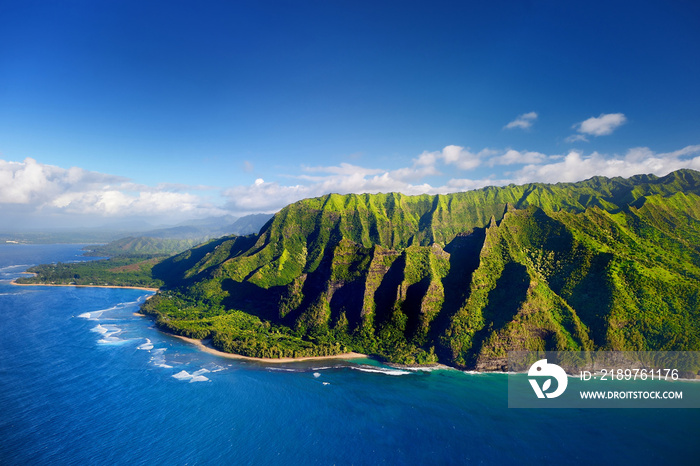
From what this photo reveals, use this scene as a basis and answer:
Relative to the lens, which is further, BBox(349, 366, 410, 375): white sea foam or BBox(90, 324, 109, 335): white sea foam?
BBox(90, 324, 109, 335): white sea foam

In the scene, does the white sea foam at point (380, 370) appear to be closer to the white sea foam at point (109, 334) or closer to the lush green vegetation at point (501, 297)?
the lush green vegetation at point (501, 297)

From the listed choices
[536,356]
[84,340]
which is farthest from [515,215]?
[84,340]

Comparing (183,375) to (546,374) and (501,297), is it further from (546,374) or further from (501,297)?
(546,374)

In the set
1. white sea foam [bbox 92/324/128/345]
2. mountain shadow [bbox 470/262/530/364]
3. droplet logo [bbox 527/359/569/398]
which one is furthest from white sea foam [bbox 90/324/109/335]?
droplet logo [bbox 527/359/569/398]

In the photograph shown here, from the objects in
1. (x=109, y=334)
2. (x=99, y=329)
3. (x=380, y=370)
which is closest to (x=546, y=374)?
(x=380, y=370)

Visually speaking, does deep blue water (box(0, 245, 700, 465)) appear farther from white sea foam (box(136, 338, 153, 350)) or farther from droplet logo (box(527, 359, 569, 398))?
white sea foam (box(136, 338, 153, 350))

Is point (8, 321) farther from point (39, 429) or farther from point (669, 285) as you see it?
point (669, 285)
